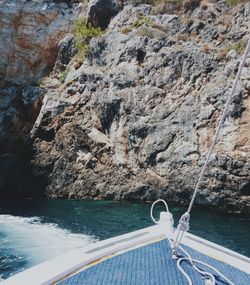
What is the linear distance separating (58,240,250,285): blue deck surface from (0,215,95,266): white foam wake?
638cm

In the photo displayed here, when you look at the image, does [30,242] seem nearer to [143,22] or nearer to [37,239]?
[37,239]

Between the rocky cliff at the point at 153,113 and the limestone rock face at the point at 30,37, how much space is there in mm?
3846

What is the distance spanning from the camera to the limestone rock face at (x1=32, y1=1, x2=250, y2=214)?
717 inches

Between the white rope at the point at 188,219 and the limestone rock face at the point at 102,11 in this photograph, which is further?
the limestone rock face at the point at 102,11

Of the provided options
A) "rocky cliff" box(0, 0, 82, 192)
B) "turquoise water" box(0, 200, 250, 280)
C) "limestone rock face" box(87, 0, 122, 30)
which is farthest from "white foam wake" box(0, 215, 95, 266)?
"limestone rock face" box(87, 0, 122, 30)

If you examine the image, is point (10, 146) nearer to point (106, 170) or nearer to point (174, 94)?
point (106, 170)

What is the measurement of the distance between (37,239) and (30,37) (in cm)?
1831

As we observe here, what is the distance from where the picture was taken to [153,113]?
2044 centimetres

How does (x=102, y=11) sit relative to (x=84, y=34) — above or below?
above

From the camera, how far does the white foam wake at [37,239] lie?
11836 mm

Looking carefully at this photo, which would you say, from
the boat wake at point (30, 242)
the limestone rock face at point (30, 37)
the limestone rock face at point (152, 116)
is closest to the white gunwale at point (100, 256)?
the boat wake at point (30, 242)

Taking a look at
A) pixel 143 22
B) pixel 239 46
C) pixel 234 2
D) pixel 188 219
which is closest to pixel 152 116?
pixel 239 46

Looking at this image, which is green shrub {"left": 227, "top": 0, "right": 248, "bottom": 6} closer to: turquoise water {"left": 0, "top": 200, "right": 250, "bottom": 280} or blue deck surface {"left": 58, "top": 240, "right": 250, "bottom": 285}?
turquoise water {"left": 0, "top": 200, "right": 250, "bottom": 280}

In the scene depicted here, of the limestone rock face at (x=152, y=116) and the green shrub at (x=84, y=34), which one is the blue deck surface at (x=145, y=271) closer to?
the limestone rock face at (x=152, y=116)
